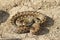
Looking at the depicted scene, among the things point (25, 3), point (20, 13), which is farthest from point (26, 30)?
point (25, 3)

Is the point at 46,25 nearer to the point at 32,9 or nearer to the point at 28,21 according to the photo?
the point at 28,21

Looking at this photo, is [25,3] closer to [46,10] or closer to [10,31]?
[46,10]

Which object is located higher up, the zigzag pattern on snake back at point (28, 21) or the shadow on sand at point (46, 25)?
the zigzag pattern on snake back at point (28, 21)

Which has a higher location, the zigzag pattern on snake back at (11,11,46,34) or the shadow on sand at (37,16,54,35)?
the zigzag pattern on snake back at (11,11,46,34)

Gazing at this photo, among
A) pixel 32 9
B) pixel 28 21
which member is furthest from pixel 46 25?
pixel 32 9

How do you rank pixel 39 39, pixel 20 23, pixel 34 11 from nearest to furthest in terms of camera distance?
1. pixel 39 39
2. pixel 20 23
3. pixel 34 11
